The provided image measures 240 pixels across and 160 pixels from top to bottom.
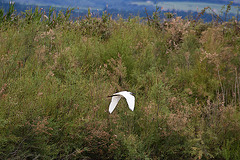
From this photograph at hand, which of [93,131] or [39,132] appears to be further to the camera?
[93,131]

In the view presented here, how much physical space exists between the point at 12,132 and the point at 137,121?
1088mm

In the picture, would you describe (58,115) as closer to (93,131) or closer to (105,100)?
(93,131)

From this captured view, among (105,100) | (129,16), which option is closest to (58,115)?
(105,100)

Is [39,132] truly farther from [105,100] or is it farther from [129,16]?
[129,16]

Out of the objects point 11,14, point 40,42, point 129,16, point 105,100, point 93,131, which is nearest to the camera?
point 93,131

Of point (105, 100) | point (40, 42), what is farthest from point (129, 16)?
point (105, 100)

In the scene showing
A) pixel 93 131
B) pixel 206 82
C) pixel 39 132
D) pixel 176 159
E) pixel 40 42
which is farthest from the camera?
pixel 40 42

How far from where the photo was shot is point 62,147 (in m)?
2.35

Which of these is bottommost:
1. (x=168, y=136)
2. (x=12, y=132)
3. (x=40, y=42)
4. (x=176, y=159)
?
(x=176, y=159)

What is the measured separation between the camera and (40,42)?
4488 mm

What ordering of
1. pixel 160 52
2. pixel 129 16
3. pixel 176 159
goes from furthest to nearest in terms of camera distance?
pixel 129 16 → pixel 160 52 → pixel 176 159

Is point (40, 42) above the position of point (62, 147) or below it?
above

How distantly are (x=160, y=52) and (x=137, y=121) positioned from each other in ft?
9.19

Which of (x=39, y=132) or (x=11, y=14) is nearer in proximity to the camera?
(x=39, y=132)
